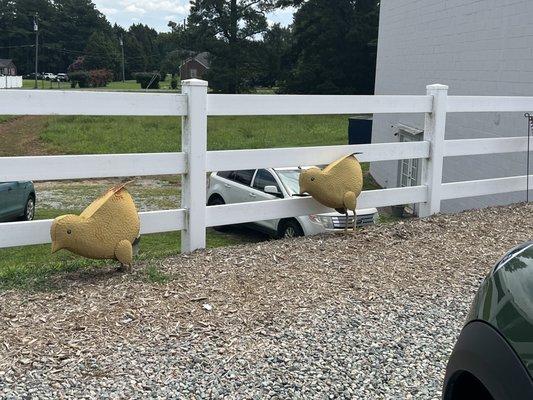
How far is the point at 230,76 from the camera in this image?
53.9 m

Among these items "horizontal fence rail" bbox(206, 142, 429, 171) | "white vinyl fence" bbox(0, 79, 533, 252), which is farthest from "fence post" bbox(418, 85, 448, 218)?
"horizontal fence rail" bbox(206, 142, 429, 171)

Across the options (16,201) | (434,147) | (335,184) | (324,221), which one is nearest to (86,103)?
(335,184)

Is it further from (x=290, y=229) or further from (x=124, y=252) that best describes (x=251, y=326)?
(x=290, y=229)

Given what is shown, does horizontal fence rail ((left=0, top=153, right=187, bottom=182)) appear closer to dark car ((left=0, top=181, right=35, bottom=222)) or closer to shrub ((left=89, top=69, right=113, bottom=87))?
dark car ((left=0, top=181, right=35, bottom=222))

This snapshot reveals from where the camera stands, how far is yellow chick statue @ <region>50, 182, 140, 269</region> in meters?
4.58

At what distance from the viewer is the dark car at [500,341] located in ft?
6.06


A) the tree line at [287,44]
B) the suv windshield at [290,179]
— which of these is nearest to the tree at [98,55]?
the tree line at [287,44]

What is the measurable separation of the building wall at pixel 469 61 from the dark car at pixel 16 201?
9.08m

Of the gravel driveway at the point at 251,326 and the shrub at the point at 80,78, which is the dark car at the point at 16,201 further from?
the shrub at the point at 80,78

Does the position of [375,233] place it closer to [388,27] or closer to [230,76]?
[388,27]

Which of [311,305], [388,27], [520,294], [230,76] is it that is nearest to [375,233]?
[311,305]

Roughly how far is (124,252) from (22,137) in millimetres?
29651

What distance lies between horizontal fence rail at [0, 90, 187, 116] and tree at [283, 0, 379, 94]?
51.7 meters

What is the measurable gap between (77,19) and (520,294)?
114196 mm
